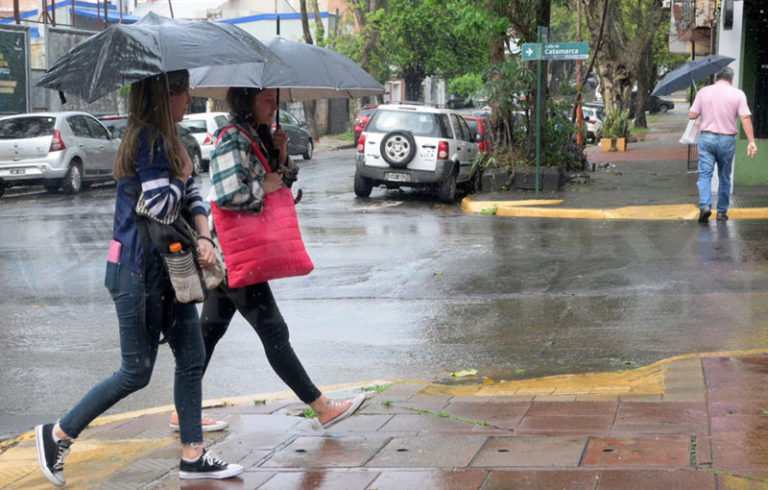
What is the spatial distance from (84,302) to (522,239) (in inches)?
226

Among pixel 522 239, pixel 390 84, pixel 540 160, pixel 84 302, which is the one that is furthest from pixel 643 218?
pixel 390 84

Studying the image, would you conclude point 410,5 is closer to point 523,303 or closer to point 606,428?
point 523,303

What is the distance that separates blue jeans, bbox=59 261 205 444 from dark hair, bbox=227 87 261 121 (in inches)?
45.3

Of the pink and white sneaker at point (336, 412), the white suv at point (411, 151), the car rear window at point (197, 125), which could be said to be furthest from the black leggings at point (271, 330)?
the car rear window at point (197, 125)

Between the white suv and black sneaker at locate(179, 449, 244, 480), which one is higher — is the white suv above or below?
above

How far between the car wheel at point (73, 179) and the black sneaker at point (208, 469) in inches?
717

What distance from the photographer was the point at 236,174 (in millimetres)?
4996

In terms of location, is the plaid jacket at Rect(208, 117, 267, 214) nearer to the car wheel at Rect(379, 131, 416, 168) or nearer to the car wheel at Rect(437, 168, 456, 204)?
the car wheel at Rect(379, 131, 416, 168)

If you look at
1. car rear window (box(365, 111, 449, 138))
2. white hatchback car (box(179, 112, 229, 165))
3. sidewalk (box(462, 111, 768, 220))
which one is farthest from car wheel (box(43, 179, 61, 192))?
sidewalk (box(462, 111, 768, 220))

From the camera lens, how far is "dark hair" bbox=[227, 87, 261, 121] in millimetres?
5242

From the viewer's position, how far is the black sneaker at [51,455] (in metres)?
4.46

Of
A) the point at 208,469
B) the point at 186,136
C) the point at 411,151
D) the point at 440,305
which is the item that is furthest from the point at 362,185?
the point at 208,469

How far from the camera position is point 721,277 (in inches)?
385

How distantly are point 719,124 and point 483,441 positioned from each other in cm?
933
